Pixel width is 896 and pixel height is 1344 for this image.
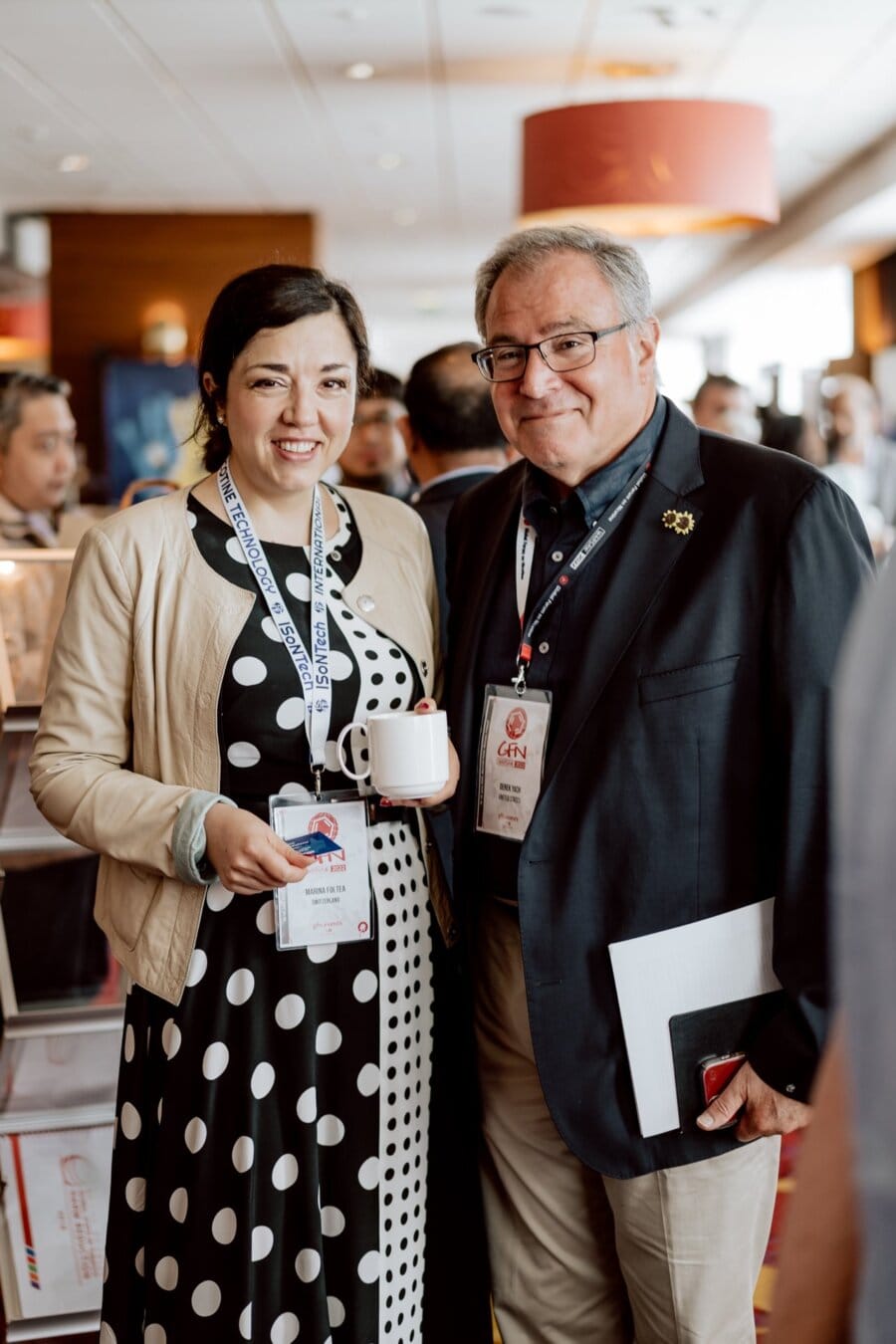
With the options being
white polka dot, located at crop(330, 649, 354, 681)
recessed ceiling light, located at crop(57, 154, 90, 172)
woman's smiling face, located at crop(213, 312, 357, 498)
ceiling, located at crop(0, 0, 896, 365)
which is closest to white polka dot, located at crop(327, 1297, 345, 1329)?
white polka dot, located at crop(330, 649, 354, 681)

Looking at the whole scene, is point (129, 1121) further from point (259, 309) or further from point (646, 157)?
point (646, 157)

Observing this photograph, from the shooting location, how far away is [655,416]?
6.00 ft

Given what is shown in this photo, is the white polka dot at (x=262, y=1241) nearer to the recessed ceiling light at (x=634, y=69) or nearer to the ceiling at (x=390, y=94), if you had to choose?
the ceiling at (x=390, y=94)

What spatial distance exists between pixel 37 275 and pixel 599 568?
14.1 metres

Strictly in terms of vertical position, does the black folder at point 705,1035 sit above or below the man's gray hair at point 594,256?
below

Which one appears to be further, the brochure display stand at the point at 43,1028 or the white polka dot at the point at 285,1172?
the brochure display stand at the point at 43,1028

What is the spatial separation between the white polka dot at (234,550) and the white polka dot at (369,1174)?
0.83m

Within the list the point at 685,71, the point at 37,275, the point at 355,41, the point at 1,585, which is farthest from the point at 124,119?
the point at 37,275

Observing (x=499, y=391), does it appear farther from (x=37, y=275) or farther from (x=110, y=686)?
(x=37, y=275)

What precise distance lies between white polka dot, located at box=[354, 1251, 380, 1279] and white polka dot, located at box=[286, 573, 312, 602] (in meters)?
0.90

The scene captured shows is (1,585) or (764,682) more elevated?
(1,585)

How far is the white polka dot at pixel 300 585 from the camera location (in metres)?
1.80

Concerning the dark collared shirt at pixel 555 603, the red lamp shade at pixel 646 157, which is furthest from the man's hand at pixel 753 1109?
the red lamp shade at pixel 646 157

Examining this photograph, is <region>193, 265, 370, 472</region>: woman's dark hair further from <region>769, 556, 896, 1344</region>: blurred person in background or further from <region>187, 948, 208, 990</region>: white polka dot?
<region>769, 556, 896, 1344</region>: blurred person in background
